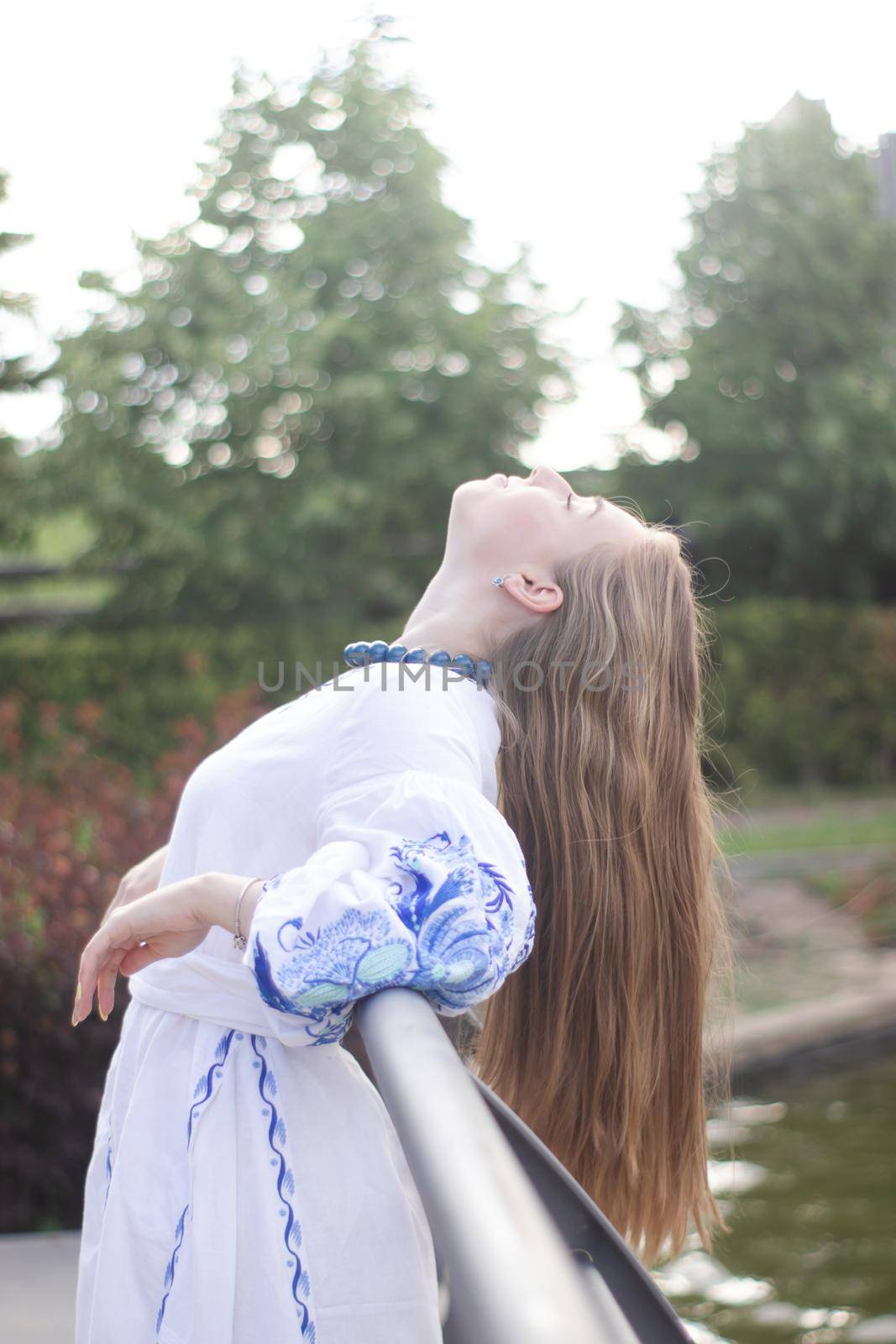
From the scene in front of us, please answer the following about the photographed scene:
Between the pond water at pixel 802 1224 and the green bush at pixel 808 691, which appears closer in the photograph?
the pond water at pixel 802 1224

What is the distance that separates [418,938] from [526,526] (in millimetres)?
746

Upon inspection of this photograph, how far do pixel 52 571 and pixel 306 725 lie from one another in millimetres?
17573

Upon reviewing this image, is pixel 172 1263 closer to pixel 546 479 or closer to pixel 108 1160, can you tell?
pixel 108 1160

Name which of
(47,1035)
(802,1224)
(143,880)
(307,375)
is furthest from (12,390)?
(143,880)

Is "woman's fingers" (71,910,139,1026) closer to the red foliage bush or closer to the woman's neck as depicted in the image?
the woman's neck

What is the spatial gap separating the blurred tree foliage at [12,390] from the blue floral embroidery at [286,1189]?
43.4ft

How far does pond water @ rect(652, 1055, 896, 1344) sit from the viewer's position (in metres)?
3.98

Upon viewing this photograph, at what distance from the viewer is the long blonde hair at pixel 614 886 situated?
1.62 metres

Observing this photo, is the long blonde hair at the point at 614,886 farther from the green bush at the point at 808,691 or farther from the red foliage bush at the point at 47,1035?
the green bush at the point at 808,691

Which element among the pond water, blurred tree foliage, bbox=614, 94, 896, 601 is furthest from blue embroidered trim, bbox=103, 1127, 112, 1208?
blurred tree foliage, bbox=614, 94, 896, 601

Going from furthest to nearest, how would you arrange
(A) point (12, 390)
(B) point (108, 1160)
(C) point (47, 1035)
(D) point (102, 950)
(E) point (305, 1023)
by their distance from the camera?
(A) point (12, 390) < (C) point (47, 1035) < (B) point (108, 1160) < (D) point (102, 950) < (E) point (305, 1023)

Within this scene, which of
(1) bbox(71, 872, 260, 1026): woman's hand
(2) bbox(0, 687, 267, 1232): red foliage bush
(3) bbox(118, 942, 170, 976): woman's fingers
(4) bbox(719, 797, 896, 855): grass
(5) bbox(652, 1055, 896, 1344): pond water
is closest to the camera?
(1) bbox(71, 872, 260, 1026): woman's hand

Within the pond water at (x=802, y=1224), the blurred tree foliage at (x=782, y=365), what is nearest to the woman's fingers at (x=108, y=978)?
the pond water at (x=802, y=1224)

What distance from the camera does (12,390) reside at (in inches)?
575
